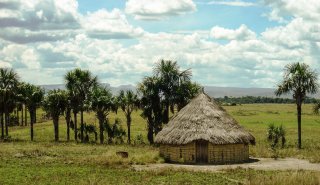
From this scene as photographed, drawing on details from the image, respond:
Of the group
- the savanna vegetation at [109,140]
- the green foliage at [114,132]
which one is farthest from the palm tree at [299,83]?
the green foliage at [114,132]

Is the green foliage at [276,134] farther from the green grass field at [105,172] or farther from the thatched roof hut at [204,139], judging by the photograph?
the thatched roof hut at [204,139]

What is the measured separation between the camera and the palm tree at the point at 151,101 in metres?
59.7

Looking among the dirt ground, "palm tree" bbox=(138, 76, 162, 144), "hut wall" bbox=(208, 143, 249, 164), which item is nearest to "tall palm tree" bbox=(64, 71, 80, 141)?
"palm tree" bbox=(138, 76, 162, 144)

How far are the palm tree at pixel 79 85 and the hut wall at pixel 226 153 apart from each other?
93.6 feet

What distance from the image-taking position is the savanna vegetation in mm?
30188

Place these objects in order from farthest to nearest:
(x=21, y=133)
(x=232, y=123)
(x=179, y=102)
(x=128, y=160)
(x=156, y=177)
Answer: (x=21, y=133) < (x=179, y=102) < (x=232, y=123) < (x=128, y=160) < (x=156, y=177)

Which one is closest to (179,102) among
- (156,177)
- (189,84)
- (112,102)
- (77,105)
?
(189,84)

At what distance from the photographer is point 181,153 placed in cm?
4150

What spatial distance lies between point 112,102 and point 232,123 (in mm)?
25462

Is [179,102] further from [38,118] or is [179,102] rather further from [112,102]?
[38,118]

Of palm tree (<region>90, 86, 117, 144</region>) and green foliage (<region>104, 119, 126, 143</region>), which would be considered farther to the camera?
green foliage (<region>104, 119, 126, 143</region>)

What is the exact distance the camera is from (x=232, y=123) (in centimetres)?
4275

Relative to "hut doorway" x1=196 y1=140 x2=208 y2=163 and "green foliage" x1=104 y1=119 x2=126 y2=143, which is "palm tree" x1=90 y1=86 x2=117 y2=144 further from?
"hut doorway" x1=196 y1=140 x2=208 y2=163

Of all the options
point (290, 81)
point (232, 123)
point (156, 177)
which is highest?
point (290, 81)
